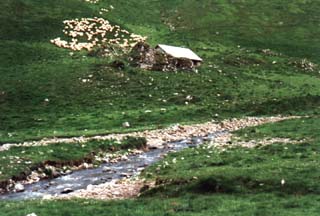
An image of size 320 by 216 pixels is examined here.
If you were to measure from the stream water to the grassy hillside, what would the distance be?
7085mm

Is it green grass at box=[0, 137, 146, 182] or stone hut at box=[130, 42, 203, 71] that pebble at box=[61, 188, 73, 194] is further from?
stone hut at box=[130, 42, 203, 71]

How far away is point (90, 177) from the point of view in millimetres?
29625

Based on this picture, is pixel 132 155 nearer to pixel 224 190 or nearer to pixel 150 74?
pixel 224 190

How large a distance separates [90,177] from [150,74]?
27629 mm

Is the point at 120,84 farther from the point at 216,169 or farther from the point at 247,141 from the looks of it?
the point at 216,169

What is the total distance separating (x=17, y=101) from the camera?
155 ft

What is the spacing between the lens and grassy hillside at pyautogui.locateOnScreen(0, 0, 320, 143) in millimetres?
45156

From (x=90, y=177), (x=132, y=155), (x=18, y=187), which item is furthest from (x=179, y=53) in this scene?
(x=18, y=187)

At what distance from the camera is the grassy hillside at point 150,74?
45156 millimetres

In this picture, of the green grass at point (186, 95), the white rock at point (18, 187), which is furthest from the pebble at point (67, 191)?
the green grass at point (186, 95)

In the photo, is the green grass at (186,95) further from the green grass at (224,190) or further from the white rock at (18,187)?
the white rock at (18,187)

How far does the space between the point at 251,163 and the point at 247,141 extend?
7941mm


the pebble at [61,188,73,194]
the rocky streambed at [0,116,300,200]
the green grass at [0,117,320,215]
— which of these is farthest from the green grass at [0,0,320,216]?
the pebble at [61,188,73,194]

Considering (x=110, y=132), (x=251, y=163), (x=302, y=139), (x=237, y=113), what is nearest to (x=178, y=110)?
(x=237, y=113)
